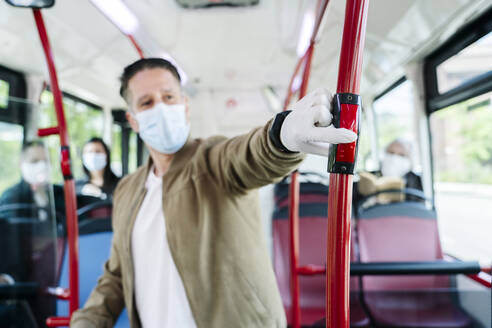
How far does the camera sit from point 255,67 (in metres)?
1.33

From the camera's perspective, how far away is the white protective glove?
0.44 meters

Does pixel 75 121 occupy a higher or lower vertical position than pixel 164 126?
higher

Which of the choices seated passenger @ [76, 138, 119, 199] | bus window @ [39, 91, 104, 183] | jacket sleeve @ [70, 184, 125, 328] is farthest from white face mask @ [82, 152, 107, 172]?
jacket sleeve @ [70, 184, 125, 328]

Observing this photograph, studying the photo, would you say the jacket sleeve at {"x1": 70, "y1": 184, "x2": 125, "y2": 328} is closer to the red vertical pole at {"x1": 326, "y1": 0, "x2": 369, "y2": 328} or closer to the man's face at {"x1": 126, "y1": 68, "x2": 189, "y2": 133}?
the man's face at {"x1": 126, "y1": 68, "x2": 189, "y2": 133}

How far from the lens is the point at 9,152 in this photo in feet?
4.40

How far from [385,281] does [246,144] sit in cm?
184

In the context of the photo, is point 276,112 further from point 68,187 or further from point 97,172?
point 97,172

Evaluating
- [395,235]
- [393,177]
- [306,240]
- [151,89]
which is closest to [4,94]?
[151,89]

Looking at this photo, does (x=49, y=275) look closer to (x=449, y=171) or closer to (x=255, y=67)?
(x=255, y=67)

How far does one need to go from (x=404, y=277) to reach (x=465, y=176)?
0.77 metres

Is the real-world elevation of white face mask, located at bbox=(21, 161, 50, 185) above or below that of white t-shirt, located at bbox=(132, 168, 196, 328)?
above

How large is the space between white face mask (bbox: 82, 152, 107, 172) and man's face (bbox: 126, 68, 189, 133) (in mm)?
1246

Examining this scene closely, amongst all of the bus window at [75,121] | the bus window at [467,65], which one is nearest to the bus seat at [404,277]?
the bus window at [467,65]

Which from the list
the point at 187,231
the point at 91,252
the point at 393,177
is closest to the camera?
the point at 187,231
